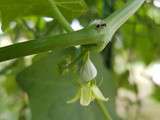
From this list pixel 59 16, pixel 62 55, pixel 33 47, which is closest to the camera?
pixel 33 47

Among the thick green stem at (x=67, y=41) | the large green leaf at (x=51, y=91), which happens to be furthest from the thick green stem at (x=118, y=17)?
the large green leaf at (x=51, y=91)

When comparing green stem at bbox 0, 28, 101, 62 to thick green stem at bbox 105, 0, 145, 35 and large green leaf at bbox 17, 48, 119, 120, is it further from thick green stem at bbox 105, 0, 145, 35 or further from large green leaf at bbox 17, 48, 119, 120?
large green leaf at bbox 17, 48, 119, 120

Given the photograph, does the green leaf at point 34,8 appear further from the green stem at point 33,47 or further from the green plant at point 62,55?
the green stem at point 33,47

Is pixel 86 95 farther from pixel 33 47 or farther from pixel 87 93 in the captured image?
pixel 33 47

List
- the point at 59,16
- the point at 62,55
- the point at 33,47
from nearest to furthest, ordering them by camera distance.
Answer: the point at 33,47, the point at 59,16, the point at 62,55

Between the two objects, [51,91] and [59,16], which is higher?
[59,16]

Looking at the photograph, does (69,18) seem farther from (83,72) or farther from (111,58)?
(111,58)

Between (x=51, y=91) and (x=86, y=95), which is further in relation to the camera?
(x=51, y=91)

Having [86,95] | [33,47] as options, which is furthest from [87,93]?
[33,47]
